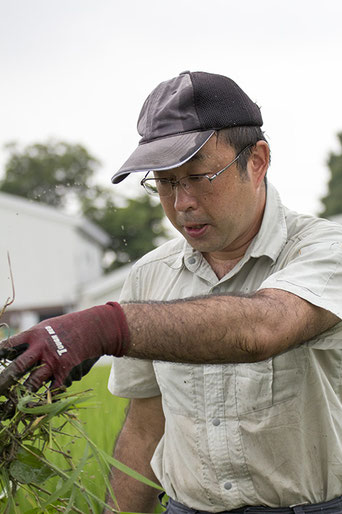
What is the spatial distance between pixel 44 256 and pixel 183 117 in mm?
34628

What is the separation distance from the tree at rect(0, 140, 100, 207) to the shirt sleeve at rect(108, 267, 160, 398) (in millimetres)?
49992

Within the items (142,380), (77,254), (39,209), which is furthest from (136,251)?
(142,380)

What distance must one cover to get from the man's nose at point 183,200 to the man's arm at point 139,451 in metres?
0.79

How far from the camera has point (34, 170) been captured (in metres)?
54.4

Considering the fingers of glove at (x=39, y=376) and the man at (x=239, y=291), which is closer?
the fingers of glove at (x=39, y=376)

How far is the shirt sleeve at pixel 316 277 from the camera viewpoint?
1.96m

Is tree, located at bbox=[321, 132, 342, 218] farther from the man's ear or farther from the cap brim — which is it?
the cap brim

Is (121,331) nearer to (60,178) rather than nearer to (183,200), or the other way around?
(183,200)

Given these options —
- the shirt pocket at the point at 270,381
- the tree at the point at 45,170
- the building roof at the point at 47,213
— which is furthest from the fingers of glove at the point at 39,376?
the tree at the point at 45,170

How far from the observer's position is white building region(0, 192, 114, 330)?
111 feet

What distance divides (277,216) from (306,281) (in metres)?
0.47

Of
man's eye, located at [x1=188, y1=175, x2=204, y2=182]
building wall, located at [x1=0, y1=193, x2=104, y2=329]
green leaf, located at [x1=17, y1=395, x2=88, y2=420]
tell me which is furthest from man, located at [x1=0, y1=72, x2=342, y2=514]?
building wall, located at [x1=0, y1=193, x2=104, y2=329]

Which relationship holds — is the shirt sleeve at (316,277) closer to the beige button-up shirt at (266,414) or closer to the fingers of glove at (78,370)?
the beige button-up shirt at (266,414)

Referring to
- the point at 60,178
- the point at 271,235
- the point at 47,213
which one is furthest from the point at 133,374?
the point at 60,178
